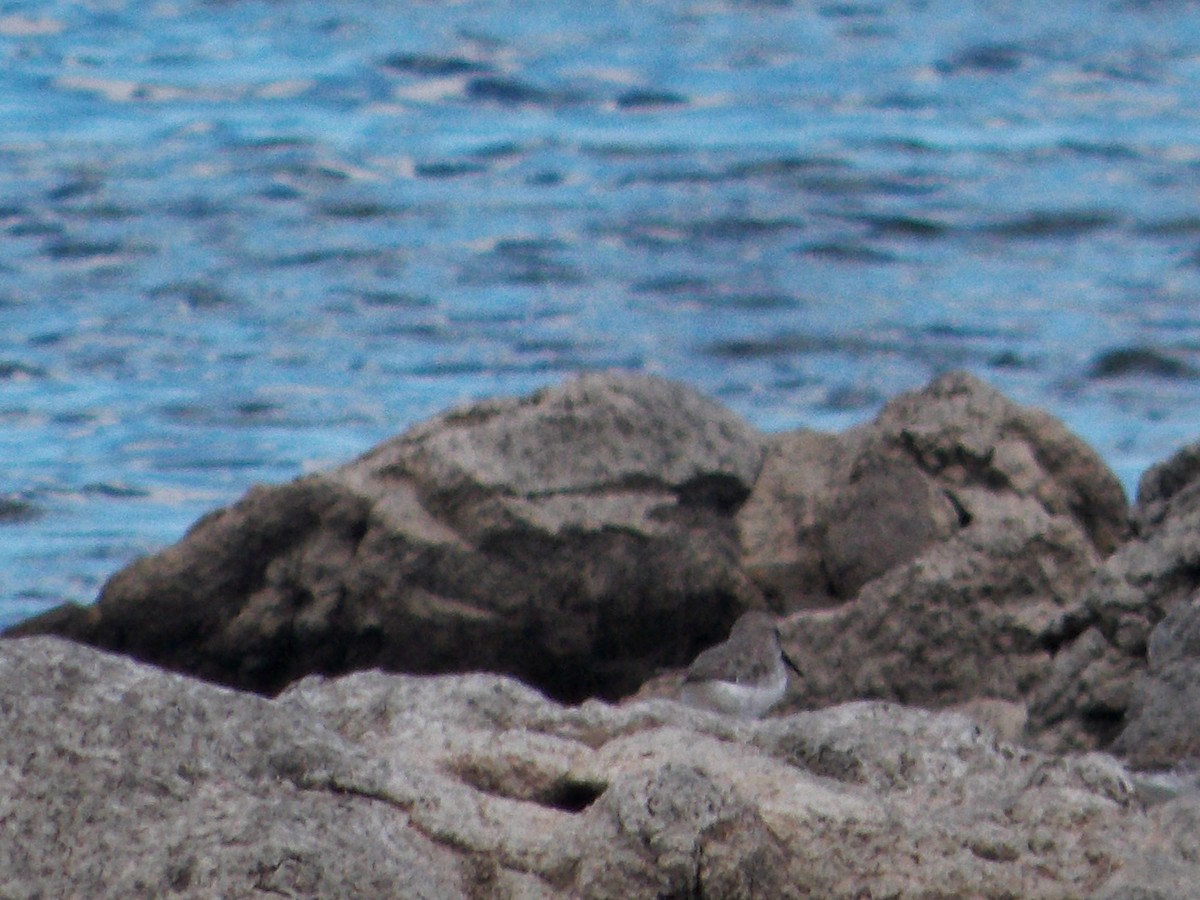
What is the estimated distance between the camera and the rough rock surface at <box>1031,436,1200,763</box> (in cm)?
407

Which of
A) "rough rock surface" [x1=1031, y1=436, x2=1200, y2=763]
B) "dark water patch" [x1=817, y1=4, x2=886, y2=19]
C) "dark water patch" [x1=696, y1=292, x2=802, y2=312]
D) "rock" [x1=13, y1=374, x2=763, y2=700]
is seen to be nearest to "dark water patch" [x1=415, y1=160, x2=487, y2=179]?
"dark water patch" [x1=696, y1=292, x2=802, y2=312]

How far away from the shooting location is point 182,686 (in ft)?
9.68

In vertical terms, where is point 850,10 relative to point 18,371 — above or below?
above

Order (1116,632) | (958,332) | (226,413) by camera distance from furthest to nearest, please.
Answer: (958,332) < (226,413) < (1116,632)

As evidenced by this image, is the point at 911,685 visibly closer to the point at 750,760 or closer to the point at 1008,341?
the point at 750,760

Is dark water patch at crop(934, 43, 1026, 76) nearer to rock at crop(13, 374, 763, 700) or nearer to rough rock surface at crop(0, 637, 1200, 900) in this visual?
rock at crop(13, 374, 763, 700)

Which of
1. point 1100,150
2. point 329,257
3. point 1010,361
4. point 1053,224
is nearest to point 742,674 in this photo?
point 1010,361

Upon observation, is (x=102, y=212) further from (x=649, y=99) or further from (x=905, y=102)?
(x=905, y=102)

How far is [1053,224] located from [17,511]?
7.42 m

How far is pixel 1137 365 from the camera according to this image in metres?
11.7

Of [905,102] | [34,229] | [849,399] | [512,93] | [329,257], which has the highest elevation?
[512,93]

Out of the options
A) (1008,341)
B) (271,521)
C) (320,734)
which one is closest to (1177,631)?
(320,734)

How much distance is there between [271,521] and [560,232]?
867cm

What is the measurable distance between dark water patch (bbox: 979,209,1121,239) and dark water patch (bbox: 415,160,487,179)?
134 inches
